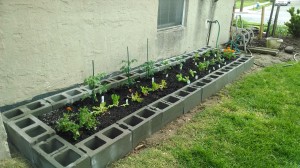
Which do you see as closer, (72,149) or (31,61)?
(72,149)

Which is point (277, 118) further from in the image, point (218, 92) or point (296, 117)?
point (218, 92)

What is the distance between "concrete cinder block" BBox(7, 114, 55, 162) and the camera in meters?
2.48

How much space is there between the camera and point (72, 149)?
2371 mm

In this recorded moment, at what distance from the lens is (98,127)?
2.84m

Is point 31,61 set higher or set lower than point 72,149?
higher

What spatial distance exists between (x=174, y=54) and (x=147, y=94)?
7.43 ft

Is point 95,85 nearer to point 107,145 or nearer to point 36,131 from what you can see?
point 36,131

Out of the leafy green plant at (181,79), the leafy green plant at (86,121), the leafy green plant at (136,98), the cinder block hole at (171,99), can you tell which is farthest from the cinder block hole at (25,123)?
the leafy green plant at (181,79)

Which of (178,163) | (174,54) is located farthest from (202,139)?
(174,54)

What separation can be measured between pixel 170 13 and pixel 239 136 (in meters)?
3.31

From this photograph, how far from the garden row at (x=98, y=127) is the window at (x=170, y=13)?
1.65m

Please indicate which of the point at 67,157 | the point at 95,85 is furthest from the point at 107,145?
the point at 95,85

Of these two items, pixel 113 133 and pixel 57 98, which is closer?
pixel 113 133

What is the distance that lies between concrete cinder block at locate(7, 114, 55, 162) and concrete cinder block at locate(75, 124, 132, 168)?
44cm
